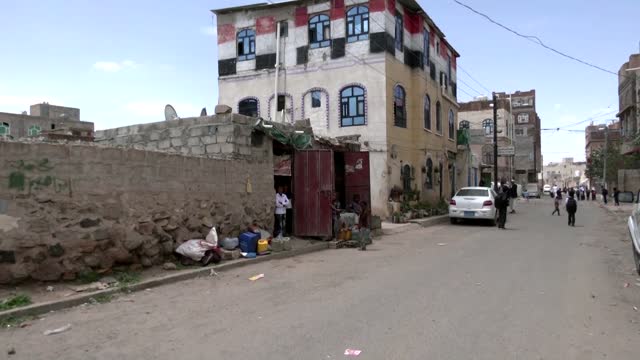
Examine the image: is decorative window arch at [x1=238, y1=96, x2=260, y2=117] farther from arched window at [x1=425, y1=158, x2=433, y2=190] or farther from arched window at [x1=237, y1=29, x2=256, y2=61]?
arched window at [x1=425, y1=158, x2=433, y2=190]

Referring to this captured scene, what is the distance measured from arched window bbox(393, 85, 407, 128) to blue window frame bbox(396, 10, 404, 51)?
2.01 metres

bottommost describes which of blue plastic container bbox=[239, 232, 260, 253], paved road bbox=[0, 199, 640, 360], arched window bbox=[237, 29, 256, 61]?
paved road bbox=[0, 199, 640, 360]

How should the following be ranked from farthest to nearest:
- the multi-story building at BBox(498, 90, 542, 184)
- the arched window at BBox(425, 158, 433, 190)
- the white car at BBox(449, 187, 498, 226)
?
the multi-story building at BBox(498, 90, 542, 184)
the arched window at BBox(425, 158, 433, 190)
the white car at BBox(449, 187, 498, 226)

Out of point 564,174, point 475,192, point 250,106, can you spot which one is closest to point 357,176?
point 475,192

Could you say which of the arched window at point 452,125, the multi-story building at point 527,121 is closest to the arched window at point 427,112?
the arched window at point 452,125

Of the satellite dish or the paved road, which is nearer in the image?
the paved road

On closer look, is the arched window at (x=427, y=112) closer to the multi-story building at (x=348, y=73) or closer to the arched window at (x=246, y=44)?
the multi-story building at (x=348, y=73)

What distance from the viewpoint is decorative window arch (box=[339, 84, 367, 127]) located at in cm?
2506

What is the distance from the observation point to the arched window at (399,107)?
25969 mm

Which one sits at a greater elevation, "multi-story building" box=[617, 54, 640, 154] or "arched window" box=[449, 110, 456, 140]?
"multi-story building" box=[617, 54, 640, 154]

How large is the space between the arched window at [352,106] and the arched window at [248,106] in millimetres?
4859

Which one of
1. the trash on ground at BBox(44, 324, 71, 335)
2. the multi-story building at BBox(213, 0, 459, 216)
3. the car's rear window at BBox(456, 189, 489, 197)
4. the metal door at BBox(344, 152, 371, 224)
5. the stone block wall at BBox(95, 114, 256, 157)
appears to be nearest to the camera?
the trash on ground at BBox(44, 324, 71, 335)

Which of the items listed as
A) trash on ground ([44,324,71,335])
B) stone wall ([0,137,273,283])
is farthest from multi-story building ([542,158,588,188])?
trash on ground ([44,324,71,335])

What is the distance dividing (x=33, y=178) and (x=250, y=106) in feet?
66.0
